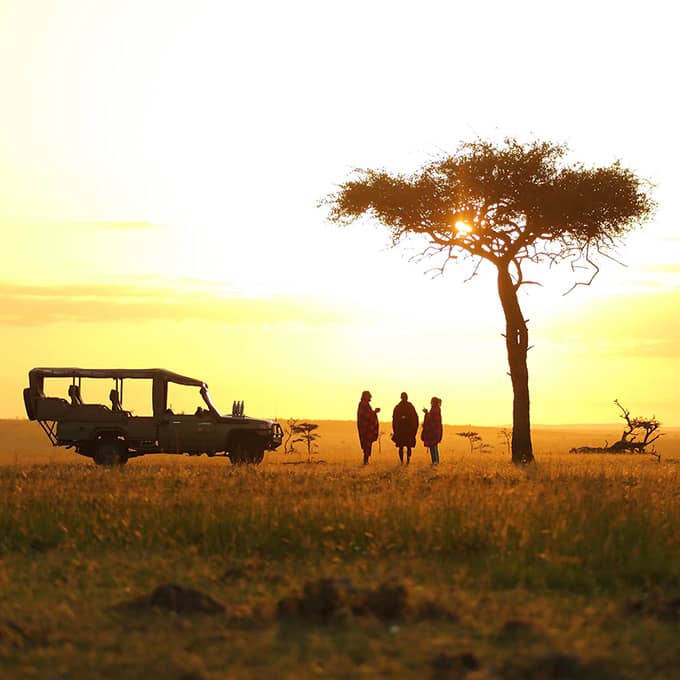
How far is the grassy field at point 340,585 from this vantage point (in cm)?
703

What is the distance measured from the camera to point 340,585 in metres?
8.52

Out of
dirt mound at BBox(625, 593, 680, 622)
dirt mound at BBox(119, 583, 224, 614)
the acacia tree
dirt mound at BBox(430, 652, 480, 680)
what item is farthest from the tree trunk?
dirt mound at BBox(430, 652, 480, 680)

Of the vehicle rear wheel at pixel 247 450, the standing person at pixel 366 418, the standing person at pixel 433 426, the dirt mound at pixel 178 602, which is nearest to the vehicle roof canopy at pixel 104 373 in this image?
the vehicle rear wheel at pixel 247 450

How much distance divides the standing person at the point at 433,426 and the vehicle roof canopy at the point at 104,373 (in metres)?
6.67

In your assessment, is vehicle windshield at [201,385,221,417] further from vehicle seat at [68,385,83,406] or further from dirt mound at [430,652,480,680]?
dirt mound at [430,652,480,680]

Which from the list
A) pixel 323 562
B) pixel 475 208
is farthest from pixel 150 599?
pixel 475 208

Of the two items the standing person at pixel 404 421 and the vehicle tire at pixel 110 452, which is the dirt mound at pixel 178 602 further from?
the standing person at pixel 404 421

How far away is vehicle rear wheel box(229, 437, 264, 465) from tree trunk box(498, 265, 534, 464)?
7.95 meters

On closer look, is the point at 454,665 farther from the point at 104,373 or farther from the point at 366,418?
the point at 366,418

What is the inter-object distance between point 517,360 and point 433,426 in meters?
4.08

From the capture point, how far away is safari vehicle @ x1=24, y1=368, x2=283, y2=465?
27.9 m

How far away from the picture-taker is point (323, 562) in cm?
1055

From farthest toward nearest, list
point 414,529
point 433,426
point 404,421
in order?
point 404,421
point 433,426
point 414,529

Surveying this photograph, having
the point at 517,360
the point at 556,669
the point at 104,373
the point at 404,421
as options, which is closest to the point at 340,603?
the point at 556,669
